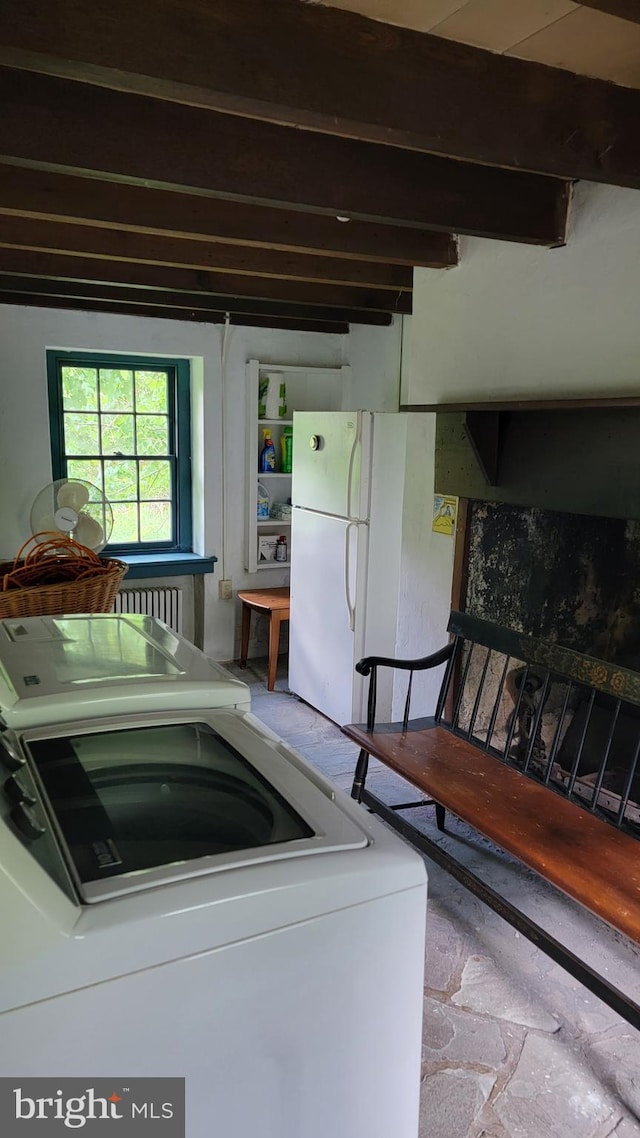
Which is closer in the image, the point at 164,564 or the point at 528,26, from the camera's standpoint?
the point at 528,26

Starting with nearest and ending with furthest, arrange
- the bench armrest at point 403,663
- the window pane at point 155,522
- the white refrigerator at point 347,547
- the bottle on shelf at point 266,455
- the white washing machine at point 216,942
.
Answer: the white washing machine at point 216,942
the bench armrest at point 403,663
the white refrigerator at point 347,547
the window pane at point 155,522
the bottle on shelf at point 266,455

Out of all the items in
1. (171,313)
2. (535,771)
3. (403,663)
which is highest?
(171,313)

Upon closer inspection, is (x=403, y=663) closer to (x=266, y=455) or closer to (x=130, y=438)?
(x=266, y=455)

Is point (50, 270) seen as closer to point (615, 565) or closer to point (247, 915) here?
point (615, 565)

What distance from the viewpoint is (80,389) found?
4.23 metres

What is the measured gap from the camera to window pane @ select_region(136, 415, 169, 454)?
4441 millimetres

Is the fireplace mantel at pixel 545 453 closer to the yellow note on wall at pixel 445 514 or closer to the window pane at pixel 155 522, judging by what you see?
the yellow note on wall at pixel 445 514

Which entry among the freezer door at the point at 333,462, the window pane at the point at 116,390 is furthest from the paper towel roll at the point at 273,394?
the window pane at the point at 116,390

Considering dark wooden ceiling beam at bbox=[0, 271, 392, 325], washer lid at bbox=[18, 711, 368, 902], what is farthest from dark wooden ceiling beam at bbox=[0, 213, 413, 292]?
washer lid at bbox=[18, 711, 368, 902]

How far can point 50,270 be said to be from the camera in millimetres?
3088

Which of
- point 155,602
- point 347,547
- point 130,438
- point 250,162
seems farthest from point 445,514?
point 130,438

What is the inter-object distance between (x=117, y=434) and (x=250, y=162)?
268cm

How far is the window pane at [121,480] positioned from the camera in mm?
4379

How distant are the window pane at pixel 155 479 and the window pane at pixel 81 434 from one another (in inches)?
12.0
